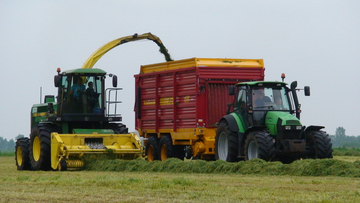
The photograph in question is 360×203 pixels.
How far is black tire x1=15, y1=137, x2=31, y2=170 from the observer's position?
66.3 feet

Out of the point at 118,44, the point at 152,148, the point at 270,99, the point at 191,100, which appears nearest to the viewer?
the point at 270,99

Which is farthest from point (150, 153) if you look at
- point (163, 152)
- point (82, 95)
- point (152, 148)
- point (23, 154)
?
point (23, 154)

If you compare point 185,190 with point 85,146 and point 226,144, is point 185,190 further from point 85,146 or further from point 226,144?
point 85,146

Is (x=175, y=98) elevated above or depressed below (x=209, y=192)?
above

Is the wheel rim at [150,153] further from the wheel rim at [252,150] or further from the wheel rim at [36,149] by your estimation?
the wheel rim at [252,150]

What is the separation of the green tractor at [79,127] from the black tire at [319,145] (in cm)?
482

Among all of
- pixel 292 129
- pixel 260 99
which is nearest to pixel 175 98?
pixel 260 99

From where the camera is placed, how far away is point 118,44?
2809 centimetres

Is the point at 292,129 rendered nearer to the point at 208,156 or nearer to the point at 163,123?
the point at 208,156

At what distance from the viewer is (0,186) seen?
1230 centimetres

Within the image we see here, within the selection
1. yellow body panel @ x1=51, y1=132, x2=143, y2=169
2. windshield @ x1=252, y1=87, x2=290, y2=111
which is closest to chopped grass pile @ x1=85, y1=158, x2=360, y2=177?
yellow body panel @ x1=51, y1=132, x2=143, y2=169

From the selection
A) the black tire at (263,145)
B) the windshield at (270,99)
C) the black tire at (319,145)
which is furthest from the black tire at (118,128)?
the black tire at (319,145)

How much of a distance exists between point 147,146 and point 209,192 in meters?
13.0

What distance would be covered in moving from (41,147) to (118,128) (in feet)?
8.42
